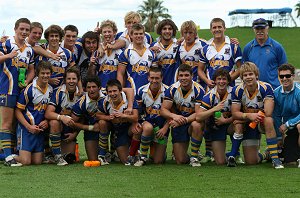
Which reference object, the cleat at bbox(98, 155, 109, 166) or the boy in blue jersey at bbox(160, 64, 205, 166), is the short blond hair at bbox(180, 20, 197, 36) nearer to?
the boy in blue jersey at bbox(160, 64, 205, 166)

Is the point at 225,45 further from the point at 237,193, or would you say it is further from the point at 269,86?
the point at 237,193

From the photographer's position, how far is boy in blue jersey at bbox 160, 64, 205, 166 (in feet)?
29.9

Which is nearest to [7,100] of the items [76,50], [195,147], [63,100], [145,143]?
[63,100]

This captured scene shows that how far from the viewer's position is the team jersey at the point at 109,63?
10.2m

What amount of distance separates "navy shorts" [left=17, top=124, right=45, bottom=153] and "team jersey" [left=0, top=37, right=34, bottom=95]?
565mm

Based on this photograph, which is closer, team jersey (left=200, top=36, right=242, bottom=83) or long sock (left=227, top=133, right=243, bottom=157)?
long sock (left=227, top=133, right=243, bottom=157)

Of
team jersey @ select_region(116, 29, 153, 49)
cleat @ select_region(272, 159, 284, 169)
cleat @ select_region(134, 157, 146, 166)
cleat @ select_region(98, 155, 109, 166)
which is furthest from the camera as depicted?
team jersey @ select_region(116, 29, 153, 49)

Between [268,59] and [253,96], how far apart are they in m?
0.86

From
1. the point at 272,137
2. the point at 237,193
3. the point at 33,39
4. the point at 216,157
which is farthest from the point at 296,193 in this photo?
the point at 33,39

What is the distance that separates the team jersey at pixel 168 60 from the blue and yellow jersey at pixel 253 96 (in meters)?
1.43

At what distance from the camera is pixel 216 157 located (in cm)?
930

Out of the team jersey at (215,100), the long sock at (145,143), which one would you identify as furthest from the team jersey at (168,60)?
the long sock at (145,143)

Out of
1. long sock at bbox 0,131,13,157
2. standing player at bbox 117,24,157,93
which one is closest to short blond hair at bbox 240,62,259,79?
standing player at bbox 117,24,157,93

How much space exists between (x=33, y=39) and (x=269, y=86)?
362 cm
